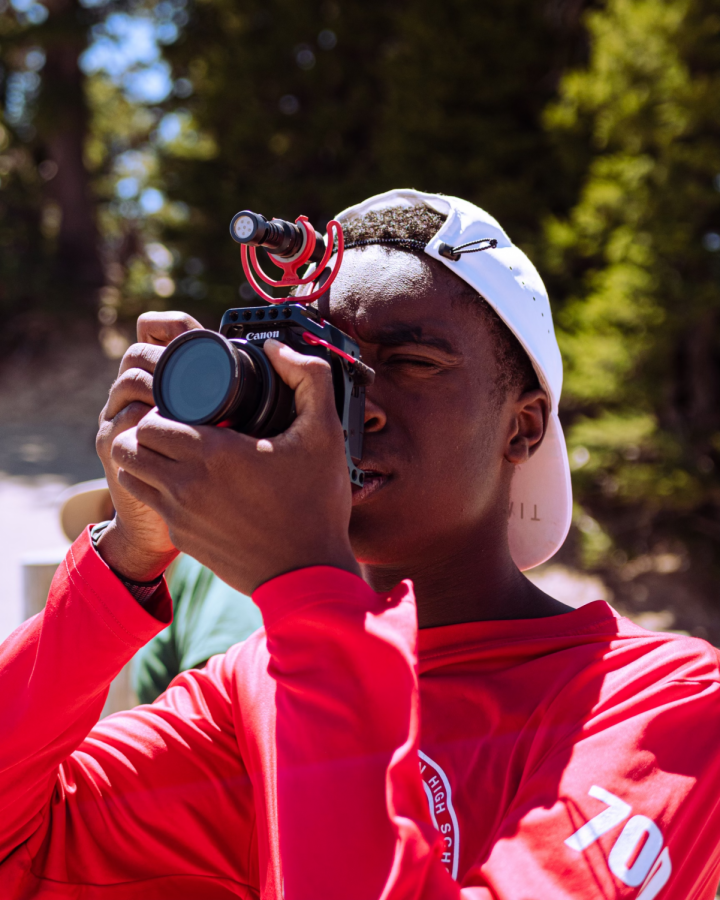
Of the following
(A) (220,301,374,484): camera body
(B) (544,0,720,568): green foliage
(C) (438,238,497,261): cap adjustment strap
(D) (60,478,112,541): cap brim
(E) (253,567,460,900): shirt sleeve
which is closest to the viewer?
(E) (253,567,460,900): shirt sleeve

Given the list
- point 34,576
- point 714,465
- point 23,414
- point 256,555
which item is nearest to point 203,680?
point 256,555

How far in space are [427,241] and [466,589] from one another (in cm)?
69

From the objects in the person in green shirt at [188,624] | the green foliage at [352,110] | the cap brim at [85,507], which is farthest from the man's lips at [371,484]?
the green foliage at [352,110]

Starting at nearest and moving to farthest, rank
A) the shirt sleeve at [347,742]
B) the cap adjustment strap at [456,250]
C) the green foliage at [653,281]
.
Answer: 1. the shirt sleeve at [347,742]
2. the cap adjustment strap at [456,250]
3. the green foliage at [653,281]

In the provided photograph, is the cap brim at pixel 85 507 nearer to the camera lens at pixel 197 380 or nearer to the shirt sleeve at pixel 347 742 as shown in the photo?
the camera lens at pixel 197 380

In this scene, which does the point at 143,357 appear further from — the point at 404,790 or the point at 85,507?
the point at 85,507

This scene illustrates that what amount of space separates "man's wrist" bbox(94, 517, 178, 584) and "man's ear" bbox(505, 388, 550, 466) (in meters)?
0.69

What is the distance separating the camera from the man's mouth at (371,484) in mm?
→ 1457

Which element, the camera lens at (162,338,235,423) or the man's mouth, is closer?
the camera lens at (162,338,235,423)

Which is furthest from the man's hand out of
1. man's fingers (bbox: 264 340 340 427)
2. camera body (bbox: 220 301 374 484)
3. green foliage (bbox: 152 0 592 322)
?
green foliage (bbox: 152 0 592 322)

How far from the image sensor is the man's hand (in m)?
1.10

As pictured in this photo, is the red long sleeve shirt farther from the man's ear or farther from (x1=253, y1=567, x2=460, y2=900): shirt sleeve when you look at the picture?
the man's ear

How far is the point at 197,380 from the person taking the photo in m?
1.17

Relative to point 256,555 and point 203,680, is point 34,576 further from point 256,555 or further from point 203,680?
point 256,555
